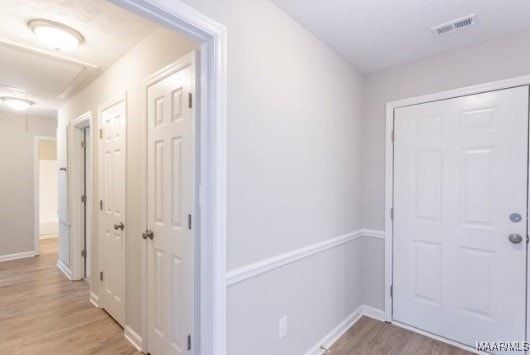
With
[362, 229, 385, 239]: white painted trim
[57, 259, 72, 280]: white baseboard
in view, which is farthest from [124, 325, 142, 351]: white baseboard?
[362, 229, 385, 239]: white painted trim

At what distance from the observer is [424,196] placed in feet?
8.21

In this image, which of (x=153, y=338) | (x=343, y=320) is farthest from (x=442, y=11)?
(x=153, y=338)

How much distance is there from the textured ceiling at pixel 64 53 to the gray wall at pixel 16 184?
1.47 metres

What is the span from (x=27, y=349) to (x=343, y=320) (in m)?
2.64

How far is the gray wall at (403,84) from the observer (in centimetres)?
212

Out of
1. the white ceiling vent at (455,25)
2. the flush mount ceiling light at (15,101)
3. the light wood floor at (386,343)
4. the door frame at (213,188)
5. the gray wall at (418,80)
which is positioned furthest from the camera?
the flush mount ceiling light at (15,101)

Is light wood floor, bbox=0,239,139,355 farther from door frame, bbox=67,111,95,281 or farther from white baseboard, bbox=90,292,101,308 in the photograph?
door frame, bbox=67,111,95,281

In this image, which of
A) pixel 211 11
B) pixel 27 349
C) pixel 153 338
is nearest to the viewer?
pixel 211 11

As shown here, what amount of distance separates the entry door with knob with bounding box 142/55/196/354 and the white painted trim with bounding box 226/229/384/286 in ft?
1.02

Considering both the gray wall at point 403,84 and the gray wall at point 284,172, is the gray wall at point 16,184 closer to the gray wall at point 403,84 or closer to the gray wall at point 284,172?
the gray wall at point 284,172

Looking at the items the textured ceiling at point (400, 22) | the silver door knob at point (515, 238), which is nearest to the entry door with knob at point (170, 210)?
the textured ceiling at point (400, 22)

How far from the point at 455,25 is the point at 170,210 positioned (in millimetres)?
2399

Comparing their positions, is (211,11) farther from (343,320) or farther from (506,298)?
(506,298)

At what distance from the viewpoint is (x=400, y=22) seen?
1961mm
